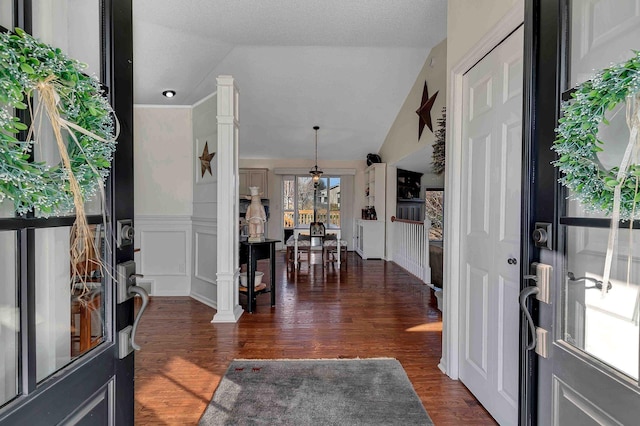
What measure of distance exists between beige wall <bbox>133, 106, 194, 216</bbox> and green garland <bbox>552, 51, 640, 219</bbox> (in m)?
3.76

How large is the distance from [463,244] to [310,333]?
5.10 feet

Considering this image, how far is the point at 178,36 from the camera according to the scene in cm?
361

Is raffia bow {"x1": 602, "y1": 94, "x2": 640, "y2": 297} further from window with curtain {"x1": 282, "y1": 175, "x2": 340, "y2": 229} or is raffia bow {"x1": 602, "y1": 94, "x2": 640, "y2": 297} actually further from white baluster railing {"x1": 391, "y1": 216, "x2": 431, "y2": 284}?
window with curtain {"x1": 282, "y1": 175, "x2": 340, "y2": 229}

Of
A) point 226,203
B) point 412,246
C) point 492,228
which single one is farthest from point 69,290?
point 412,246

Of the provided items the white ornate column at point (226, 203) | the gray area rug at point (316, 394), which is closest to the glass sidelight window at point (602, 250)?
the gray area rug at point (316, 394)

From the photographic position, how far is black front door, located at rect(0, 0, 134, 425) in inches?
23.1

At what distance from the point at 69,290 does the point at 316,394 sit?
155 centimetres

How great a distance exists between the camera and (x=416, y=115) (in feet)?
16.8

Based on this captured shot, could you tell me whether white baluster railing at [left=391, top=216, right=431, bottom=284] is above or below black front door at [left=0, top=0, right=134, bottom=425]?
below

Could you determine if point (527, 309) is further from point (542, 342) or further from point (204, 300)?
point (204, 300)

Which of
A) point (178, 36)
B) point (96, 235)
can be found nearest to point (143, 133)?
point (178, 36)

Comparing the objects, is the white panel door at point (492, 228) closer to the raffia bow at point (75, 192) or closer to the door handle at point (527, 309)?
the door handle at point (527, 309)

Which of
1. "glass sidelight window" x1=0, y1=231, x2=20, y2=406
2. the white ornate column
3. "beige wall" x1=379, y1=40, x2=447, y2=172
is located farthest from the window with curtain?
"glass sidelight window" x1=0, y1=231, x2=20, y2=406

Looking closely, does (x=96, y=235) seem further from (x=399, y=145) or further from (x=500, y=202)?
(x=399, y=145)
